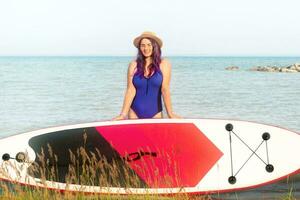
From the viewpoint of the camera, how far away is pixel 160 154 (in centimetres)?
765

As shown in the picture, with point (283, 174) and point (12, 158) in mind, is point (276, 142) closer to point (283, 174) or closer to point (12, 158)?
point (283, 174)

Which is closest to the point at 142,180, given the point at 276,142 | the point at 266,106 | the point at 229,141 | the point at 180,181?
the point at 180,181

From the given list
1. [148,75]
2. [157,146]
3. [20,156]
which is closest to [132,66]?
[148,75]

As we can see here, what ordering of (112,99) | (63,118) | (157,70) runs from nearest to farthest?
(157,70) → (63,118) → (112,99)

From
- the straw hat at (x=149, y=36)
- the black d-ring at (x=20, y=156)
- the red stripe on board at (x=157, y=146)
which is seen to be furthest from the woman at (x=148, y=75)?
the black d-ring at (x=20, y=156)

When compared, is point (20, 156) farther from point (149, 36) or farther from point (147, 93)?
point (149, 36)

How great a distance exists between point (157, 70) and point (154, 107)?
20.2 inches

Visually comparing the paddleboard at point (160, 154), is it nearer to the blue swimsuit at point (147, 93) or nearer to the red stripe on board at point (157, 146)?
the red stripe on board at point (157, 146)

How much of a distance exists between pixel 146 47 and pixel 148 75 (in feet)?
1.09

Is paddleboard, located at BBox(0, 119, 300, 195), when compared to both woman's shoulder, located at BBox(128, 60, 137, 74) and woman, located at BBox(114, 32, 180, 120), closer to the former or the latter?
woman, located at BBox(114, 32, 180, 120)

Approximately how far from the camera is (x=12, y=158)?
798 cm

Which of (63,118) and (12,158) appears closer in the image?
(12,158)

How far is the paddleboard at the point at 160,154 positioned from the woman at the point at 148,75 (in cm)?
28

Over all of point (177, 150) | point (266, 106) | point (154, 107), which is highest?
point (154, 107)
